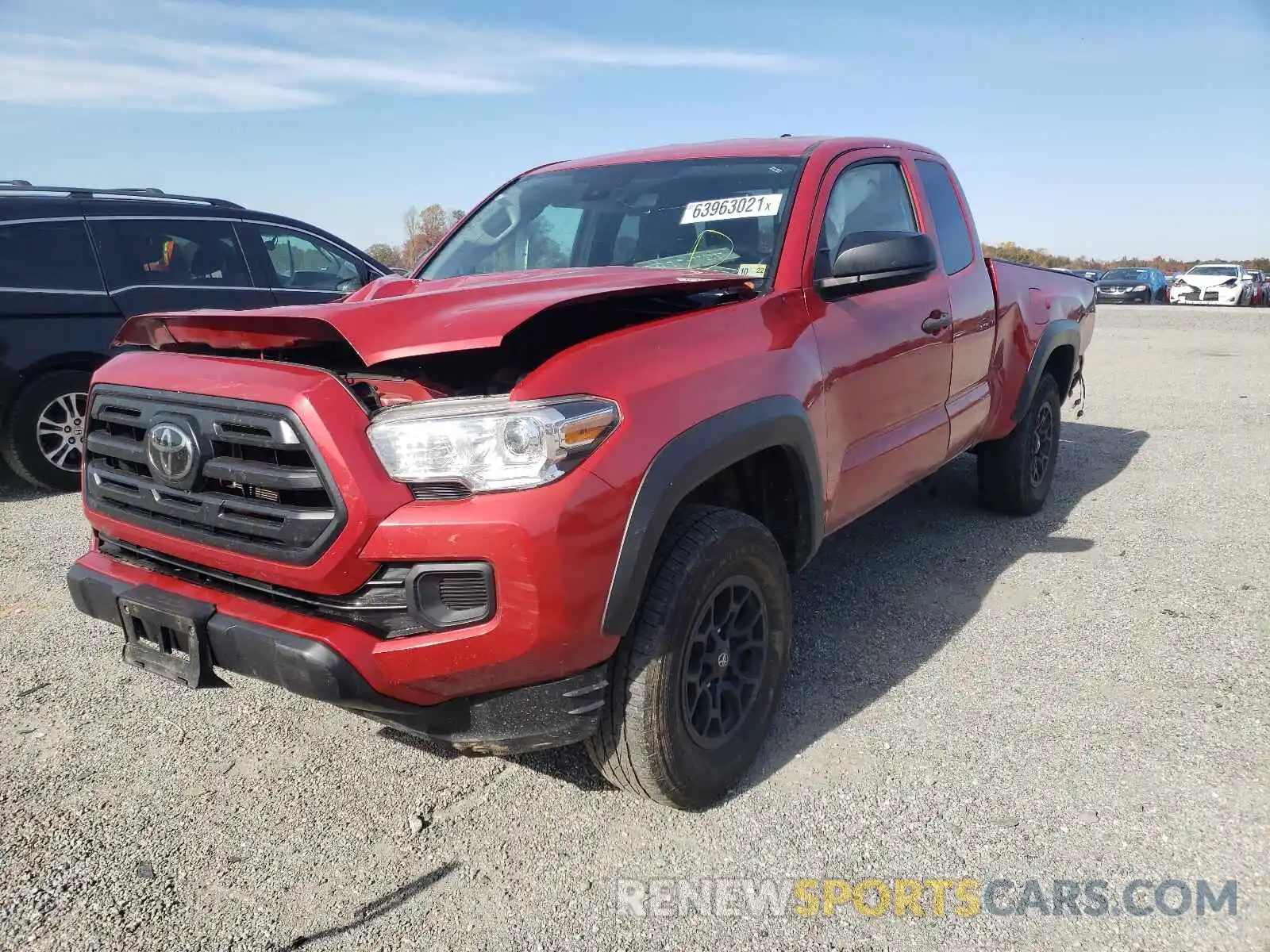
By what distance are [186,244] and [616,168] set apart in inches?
168

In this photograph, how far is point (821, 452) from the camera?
9.96 ft

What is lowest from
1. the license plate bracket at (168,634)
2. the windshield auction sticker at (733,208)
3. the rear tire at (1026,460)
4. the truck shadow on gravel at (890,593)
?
the truck shadow on gravel at (890,593)

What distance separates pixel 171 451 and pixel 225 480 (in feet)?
0.65

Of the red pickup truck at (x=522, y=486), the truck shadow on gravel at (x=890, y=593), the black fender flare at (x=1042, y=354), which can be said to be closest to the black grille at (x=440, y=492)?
the red pickup truck at (x=522, y=486)

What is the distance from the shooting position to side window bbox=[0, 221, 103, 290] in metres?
5.75

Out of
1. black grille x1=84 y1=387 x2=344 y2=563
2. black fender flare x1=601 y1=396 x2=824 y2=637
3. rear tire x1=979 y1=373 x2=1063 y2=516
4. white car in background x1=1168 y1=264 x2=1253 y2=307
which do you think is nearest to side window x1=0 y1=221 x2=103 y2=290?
black grille x1=84 y1=387 x2=344 y2=563

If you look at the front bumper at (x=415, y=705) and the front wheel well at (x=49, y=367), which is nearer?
the front bumper at (x=415, y=705)

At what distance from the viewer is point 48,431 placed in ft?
19.4

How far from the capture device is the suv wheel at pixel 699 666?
2352 mm

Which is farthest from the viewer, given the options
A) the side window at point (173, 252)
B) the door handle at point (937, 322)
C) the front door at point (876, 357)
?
the side window at point (173, 252)

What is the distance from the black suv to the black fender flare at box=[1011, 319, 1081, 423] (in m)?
4.02

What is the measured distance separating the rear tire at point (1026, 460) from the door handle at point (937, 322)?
1.30 metres

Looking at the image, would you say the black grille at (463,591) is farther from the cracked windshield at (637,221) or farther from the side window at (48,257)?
the side window at (48,257)

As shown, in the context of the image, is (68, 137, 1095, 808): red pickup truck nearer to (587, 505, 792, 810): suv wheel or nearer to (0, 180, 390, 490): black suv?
(587, 505, 792, 810): suv wheel
